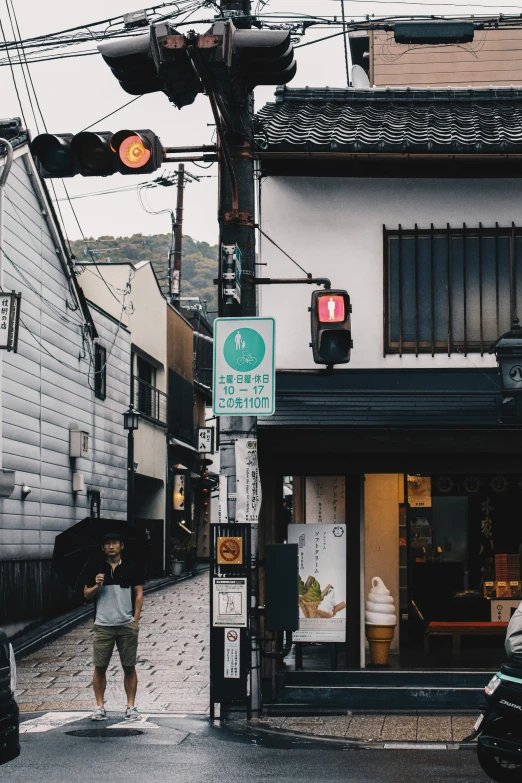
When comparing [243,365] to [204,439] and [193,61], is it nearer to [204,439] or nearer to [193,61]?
[193,61]

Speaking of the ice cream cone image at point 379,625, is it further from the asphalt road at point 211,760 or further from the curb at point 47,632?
the curb at point 47,632

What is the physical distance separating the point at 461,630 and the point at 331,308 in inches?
232

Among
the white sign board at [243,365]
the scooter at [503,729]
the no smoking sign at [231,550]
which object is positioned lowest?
the scooter at [503,729]

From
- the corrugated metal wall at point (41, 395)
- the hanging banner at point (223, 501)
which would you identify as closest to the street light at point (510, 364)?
the hanging banner at point (223, 501)

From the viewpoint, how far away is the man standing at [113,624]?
12023mm

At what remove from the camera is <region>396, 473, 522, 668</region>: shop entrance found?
15.1 metres

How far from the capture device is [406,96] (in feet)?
53.8

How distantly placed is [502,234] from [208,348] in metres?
37.5

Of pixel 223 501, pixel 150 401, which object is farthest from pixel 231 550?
pixel 150 401

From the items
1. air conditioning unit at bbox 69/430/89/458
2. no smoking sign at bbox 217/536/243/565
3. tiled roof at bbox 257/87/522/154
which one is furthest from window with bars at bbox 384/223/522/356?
air conditioning unit at bbox 69/430/89/458

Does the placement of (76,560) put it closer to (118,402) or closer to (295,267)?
(295,267)

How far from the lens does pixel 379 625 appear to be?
542 inches

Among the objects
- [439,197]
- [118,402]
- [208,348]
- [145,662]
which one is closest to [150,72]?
[439,197]

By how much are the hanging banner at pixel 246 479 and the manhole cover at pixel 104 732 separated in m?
2.62
